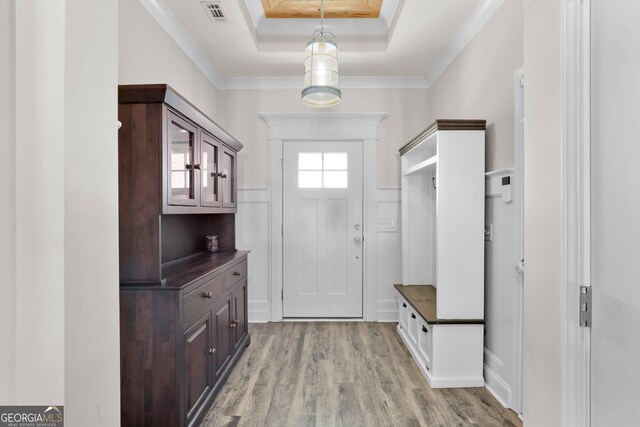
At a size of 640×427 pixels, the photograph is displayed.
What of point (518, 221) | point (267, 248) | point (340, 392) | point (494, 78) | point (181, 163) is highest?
point (494, 78)

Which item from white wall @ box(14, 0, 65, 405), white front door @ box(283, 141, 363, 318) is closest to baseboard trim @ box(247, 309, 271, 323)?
white front door @ box(283, 141, 363, 318)

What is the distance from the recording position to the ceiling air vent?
96.1 inches

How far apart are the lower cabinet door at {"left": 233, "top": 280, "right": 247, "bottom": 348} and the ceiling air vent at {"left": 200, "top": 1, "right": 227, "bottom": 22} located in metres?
2.20

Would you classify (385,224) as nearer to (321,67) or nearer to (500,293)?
(500,293)

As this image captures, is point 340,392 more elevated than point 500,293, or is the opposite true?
point 500,293

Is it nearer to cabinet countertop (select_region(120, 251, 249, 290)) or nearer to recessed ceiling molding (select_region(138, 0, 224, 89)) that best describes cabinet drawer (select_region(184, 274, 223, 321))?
cabinet countertop (select_region(120, 251, 249, 290))

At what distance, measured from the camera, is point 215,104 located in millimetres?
3664

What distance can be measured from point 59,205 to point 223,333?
6.90 feet

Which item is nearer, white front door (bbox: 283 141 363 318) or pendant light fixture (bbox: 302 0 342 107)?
pendant light fixture (bbox: 302 0 342 107)

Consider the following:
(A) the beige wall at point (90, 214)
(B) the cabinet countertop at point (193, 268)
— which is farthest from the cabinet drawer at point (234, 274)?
(A) the beige wall at point (90, 214)

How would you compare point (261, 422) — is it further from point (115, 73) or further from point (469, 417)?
point (115, 73)

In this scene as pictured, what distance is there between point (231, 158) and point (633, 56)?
8.95 feet

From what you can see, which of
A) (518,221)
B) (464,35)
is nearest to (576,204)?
(518,221)

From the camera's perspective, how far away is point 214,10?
2.53 meters
